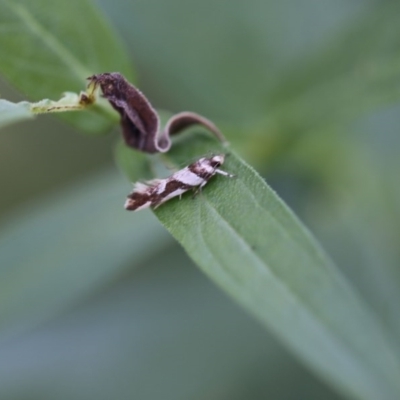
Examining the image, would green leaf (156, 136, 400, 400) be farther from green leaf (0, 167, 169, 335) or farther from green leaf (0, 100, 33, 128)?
green leaf (0, 167, 169, 335)

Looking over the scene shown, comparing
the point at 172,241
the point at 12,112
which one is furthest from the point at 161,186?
the point at 172,241

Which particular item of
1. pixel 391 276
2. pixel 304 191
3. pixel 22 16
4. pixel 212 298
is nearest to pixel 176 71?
pixel 304 191

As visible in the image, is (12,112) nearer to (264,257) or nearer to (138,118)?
(138,118)

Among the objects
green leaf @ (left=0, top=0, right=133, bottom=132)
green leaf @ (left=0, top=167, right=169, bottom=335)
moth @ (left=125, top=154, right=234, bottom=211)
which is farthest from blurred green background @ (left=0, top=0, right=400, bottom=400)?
Result: moth @ (left=125, top=154, right=234, bottom=211)

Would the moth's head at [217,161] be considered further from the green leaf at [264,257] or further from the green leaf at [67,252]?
the green leaf at [67,252]

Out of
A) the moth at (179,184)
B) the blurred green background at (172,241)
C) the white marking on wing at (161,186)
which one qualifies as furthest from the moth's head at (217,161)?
the blurred green background at (172,241)
